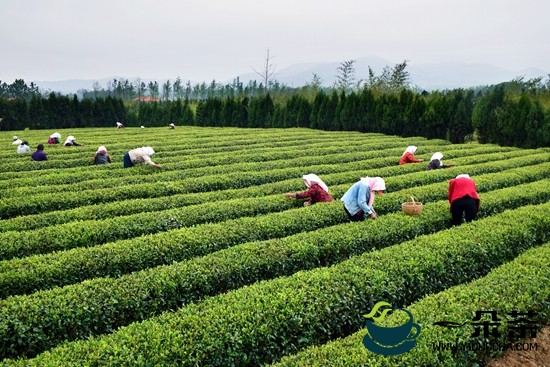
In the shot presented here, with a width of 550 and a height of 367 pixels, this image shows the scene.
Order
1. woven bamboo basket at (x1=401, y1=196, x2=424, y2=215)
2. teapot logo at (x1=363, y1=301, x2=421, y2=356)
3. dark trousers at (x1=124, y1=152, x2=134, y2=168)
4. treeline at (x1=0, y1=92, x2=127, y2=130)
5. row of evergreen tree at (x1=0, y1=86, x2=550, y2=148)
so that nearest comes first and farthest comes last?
teapot logo at (x1=363, y1=301, x2=421, y2=356)
woven bamboo basket at (x1=401, y1=196, x2=424, y2=215)
dark trousers at (x1=124, y1=152, x2=134, y2=168)
row of evergreen tree at (x1=0, y1=86, x2=550, y2=148)
treeline at (x1=0, y1=92, x2=127, y2=130)

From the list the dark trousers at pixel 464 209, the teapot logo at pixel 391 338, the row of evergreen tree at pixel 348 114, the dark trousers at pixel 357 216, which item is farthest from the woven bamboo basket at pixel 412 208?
the row of evergreen tree at pixel 348 114

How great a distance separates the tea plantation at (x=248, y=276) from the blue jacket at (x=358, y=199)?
0.51m

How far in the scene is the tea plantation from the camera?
4.79m

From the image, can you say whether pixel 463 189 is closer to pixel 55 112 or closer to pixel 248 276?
pixel 248 276

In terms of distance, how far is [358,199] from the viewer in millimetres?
9383

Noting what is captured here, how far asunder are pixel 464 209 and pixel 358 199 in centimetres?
253

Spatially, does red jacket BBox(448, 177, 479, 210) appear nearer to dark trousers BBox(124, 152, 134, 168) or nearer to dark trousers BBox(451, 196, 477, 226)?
dark trousers BBox(451, 196, 477, 226)

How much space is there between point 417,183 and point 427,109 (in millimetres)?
19912

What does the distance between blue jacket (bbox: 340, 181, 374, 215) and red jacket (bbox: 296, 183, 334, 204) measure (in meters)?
1.37

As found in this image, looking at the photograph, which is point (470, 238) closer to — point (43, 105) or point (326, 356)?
point (326, 356)

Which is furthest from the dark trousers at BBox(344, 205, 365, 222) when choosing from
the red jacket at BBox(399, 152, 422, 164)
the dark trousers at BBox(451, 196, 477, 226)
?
the red jacket at BBox(399, 152, 422, 164)

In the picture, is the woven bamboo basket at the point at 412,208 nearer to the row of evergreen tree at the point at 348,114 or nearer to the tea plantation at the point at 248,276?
the tea plantation at the point at 248,276

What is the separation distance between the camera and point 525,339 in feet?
17.8

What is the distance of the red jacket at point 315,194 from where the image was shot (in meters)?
10.9
